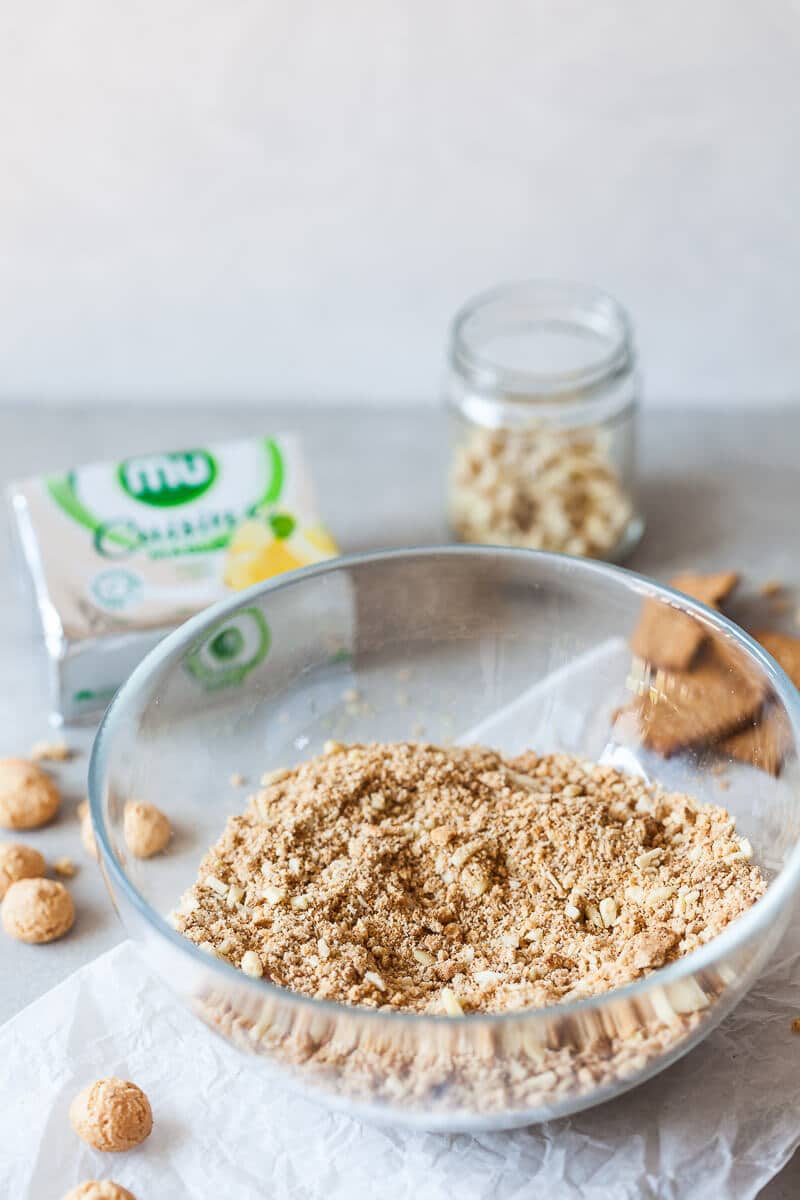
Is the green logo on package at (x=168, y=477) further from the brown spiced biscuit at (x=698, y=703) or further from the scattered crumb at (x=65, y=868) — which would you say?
the brown spiced biscuit at (x=698, y=703)

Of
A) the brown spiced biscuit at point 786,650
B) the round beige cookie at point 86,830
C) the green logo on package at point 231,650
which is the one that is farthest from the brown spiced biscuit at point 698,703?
the round beige cookie at point 86,830

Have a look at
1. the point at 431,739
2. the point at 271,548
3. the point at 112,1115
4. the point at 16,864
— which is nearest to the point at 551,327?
the point at 271,548

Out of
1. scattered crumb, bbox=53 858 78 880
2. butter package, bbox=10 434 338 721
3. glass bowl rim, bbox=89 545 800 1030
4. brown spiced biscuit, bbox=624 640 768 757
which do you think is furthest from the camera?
butter package, bbox=10 434 338 721

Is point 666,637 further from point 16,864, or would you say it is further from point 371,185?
point 371,185

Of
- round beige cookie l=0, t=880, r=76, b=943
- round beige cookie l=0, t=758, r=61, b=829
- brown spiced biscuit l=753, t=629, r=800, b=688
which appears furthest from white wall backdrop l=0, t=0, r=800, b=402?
round beige cookie l=0, t=880, r=76, b=943

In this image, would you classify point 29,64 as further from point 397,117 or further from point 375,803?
point 375,803

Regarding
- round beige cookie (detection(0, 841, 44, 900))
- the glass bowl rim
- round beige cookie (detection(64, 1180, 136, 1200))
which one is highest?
the glass bowl rim

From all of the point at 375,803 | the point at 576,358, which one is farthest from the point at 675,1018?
the point at 576,358

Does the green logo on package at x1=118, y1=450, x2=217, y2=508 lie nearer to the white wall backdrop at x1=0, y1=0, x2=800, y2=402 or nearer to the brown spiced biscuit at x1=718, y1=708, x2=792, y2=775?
the white wall backdrop at x1=0, y1=0, x2=800, y2=402
